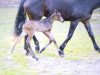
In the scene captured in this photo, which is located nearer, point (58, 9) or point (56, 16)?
point (56, 16)

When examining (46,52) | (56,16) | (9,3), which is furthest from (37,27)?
(9,3)

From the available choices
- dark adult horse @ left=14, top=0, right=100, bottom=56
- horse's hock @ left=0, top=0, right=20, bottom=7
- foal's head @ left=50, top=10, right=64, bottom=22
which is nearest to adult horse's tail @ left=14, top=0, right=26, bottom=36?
dark adult horse @ left=14, top=0, right=100, bottom=56

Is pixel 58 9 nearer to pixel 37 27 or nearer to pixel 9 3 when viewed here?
pixel 37 27

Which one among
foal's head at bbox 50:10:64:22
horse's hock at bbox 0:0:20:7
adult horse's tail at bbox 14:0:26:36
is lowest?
horse's hock at bbox 0:0:20:7

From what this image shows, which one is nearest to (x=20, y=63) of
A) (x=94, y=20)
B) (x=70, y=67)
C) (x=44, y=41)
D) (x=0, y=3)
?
(x=70, y=67)

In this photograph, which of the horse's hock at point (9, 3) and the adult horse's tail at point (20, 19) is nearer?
the adult horse's tail at point (20, 19)

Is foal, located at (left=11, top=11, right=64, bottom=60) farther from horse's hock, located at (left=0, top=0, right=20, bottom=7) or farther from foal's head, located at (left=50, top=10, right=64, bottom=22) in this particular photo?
horse's hock, located at (left=0, top=0, right=20, bottom=7)

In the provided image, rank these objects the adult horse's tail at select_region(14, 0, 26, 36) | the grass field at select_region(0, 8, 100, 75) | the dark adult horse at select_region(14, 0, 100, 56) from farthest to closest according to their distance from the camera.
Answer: the adult horse's tail at select_region(14, 0, 26, 36) < the dark adult horse at select_region(14, 0, 100, 56) < the grass field at select_region(0, 8, 100, 75)

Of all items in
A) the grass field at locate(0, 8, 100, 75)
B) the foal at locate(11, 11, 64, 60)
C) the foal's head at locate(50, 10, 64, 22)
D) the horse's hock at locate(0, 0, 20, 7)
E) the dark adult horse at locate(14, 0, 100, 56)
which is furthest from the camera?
the horse's hock at locate(0, 0, 20, 7)

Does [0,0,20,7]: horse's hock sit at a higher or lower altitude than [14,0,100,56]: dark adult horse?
lower

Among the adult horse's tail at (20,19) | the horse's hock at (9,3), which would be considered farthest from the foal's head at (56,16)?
the horse's hock at (9,3)

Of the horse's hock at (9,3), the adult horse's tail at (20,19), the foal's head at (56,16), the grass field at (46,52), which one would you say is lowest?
the horse's hock at (9,3)

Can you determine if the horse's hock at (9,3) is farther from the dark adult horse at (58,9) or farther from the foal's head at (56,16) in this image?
the foal's head at (56,16)

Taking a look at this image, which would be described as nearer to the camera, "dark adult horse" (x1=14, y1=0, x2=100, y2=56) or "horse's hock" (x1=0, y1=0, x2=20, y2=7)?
"dark adult horse" (x1=14, y1=0, x2=100, y2=56)
